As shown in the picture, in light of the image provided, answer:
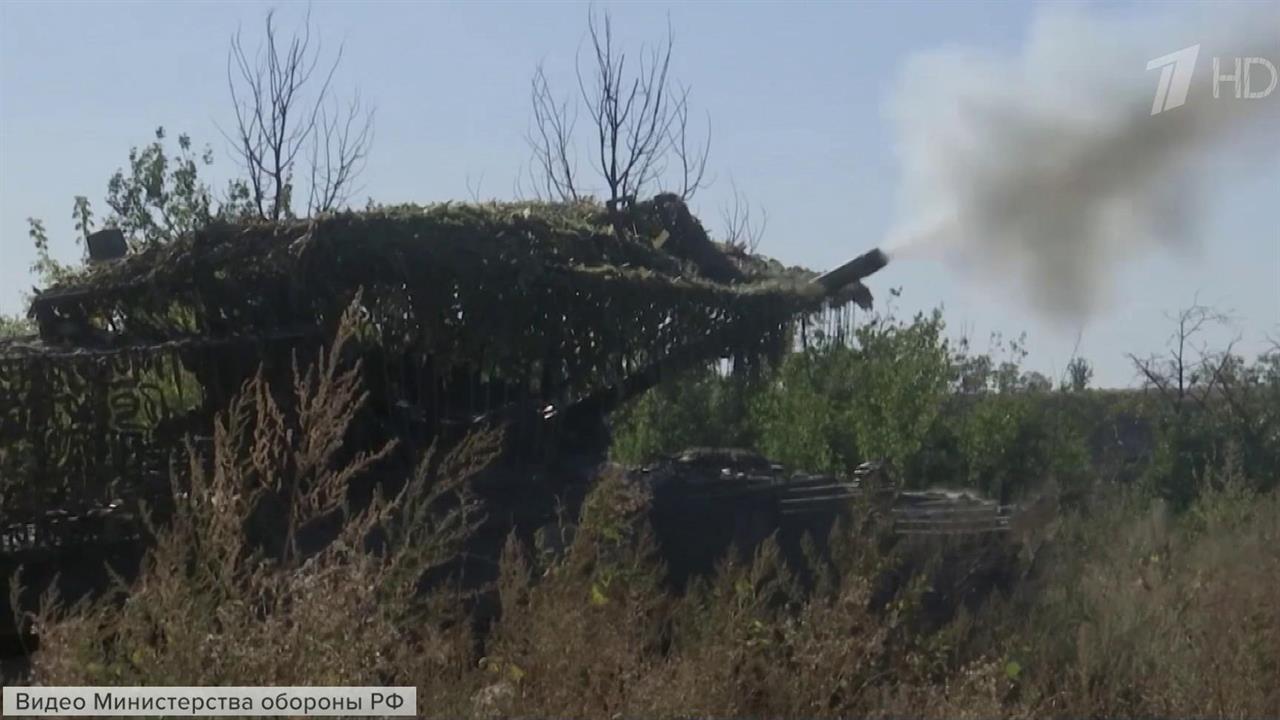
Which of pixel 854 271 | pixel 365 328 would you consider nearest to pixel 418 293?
pixel 365 328

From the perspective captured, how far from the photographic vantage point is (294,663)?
5699mm

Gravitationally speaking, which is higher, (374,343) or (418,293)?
(418,293)

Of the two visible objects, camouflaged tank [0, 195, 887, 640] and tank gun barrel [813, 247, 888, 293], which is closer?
camouflaged tank [0, 195, 887, 640]

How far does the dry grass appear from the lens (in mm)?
5777

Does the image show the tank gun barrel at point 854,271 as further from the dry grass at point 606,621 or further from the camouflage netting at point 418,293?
the dry grass at point 606,621

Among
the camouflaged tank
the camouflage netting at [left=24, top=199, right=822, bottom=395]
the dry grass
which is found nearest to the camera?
the dry grass

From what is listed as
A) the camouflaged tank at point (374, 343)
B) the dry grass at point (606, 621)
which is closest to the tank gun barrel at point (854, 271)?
the camouflaged tank at point (374, 343)

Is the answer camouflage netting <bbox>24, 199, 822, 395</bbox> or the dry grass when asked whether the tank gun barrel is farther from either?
the dry grass

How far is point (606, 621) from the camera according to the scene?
24.0ft

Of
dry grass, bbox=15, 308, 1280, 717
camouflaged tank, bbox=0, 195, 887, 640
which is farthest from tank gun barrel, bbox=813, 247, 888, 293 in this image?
dry grass, bbox=15, 308, 1280, 717

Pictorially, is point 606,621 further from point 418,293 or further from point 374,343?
point 374,343

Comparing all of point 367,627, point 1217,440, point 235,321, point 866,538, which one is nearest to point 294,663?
point 367,627

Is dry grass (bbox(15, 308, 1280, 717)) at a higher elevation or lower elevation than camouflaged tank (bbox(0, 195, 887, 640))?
lower

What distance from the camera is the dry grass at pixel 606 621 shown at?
5.78 m
